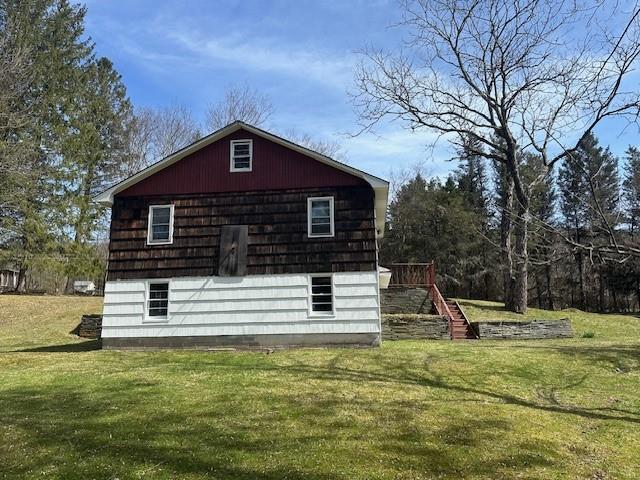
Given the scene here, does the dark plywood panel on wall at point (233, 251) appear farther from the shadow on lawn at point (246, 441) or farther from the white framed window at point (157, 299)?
the shadow on lawn at point (246, 441)

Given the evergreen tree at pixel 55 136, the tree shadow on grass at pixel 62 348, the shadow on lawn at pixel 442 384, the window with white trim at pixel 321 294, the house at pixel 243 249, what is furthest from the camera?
the evergreen tree at pixel 55 136

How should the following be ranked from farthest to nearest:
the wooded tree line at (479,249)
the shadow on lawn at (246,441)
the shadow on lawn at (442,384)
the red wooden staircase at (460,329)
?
the wooded tree line at (479,249) → the red wooden staircase at (460,329) → the shadow on lawn at (442,384) → the shadow on lawn at (246,441)

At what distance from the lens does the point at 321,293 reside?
15555mm

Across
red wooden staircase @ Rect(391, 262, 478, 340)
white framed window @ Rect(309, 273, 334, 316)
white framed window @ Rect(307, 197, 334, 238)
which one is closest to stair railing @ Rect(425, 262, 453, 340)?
red wooden staircase @ Rect(391, 262, 478, 340)

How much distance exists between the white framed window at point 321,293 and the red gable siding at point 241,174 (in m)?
2.91

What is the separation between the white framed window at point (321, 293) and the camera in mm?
15477

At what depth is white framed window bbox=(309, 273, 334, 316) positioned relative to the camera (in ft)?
50.8

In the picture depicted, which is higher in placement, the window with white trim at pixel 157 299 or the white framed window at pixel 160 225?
the white framed window at pixel 160 225

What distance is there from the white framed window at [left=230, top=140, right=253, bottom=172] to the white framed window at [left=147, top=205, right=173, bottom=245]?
2468mm

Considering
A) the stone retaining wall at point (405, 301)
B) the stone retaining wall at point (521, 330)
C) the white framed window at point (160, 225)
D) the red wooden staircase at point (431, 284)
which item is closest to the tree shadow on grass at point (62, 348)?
the white framed window at point (160, 225)

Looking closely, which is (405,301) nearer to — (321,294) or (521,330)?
(521,330)

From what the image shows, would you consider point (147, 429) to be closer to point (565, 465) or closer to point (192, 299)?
point (565, 465)

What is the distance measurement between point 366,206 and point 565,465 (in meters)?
10.2

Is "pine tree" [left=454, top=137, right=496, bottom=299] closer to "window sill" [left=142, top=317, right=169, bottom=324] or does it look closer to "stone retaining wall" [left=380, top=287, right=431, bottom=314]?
"stone retaining wall" [left=380, top=287, right=431, bottom=314]
